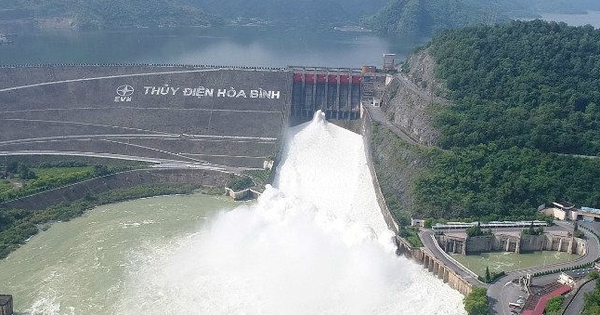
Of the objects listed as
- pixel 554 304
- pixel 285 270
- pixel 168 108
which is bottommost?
pixel 285 270

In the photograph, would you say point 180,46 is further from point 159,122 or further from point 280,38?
point 159,122

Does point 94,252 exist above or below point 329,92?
below

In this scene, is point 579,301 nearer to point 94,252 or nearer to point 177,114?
point 94,252

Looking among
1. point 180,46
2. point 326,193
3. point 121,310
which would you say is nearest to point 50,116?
point 326,193

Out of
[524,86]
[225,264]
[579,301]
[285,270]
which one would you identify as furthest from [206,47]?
[579,301]

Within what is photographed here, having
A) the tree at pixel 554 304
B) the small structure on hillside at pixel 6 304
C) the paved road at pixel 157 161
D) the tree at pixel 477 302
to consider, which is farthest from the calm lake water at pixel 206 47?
the tree at pixel 554 304

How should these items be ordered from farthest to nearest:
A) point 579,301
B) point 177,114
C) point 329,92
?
point 329,92 < point 177,114 < point 579,301
